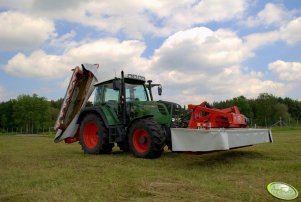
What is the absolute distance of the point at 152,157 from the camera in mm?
10062

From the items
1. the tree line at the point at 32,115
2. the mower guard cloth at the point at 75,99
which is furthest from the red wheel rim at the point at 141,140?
the tree line at the point at 32,115

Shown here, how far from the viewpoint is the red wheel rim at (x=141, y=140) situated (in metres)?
10.2

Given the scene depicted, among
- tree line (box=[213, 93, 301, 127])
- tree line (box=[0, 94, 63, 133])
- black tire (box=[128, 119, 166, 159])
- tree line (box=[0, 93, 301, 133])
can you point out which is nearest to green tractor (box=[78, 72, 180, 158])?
black tire (box=[128, 119, 166, 159])

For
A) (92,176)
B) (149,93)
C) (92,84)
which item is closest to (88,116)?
(92,84)

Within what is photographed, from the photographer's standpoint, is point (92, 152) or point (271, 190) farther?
point (92, 152)

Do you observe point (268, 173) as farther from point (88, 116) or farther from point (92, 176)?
point (88, 116)

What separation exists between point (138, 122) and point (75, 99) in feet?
11.4

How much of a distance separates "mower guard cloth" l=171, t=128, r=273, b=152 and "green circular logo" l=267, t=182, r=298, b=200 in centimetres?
189

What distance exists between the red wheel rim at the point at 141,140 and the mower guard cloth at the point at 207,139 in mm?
1572

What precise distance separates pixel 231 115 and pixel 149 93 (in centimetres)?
358

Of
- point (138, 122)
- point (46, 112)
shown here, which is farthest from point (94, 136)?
point (46, 112)

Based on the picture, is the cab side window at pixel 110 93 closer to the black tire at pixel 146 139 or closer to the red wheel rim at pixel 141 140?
the black tire at pixel 146 139

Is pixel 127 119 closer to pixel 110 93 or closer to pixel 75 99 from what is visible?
pixel 110 93

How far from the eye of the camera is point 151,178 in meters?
7.00
